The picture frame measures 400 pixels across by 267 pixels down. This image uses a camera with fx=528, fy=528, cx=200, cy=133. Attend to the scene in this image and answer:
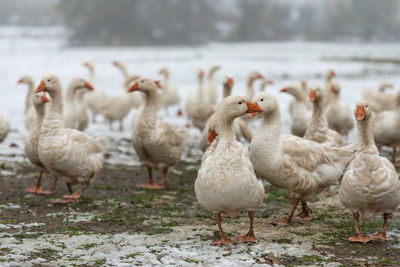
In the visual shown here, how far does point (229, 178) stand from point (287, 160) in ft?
5.06

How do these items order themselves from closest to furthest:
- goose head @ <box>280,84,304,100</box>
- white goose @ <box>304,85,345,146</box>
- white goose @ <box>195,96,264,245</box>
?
1. white goose @ <box>195,96,264,245</box>
2. white goose @ <box>304,85,345,146</box>
3. goose head @ <box>280,84,304,100</box>

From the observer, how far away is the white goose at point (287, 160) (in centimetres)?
713

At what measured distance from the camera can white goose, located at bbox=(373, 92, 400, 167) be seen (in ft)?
36.1

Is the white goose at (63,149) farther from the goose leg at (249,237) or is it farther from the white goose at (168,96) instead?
the white goose at (168,96)

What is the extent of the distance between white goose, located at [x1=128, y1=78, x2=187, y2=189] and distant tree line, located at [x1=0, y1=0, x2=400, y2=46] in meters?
48.1

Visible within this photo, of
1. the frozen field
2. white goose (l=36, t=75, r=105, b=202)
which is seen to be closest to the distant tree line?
the frozen field

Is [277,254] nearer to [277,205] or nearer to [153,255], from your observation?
[153,255]

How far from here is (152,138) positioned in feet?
31.7

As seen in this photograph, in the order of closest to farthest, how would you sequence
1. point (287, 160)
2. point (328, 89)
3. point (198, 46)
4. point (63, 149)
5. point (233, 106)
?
1. point (233, 106)
2. point (287, 160)
3. point (63, 149)
4. point (328, 89)
5. point (198, 46)

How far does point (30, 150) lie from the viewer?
8.76 meters

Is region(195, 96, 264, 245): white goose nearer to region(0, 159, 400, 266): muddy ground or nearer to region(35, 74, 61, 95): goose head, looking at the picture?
region(0, 159, 400, 266): muddy ground

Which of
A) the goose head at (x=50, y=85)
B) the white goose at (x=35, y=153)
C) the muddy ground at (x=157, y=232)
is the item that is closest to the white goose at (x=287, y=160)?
the muddy ground at (x=157, y=232)

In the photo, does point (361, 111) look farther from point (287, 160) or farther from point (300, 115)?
point (300, 115)

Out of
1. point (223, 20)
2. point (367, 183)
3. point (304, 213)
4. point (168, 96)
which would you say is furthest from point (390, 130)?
point (223, 20)
